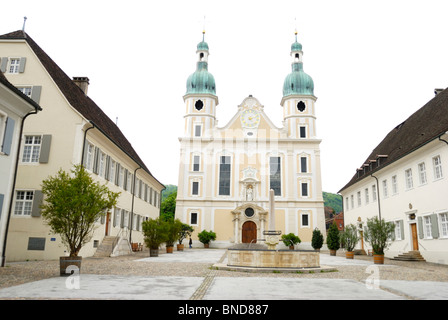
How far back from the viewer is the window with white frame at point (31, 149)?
18.8m

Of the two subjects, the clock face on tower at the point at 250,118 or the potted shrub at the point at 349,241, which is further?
the clock face on tower at the point at 250,118

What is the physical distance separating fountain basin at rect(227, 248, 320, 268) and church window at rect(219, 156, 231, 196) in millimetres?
27770

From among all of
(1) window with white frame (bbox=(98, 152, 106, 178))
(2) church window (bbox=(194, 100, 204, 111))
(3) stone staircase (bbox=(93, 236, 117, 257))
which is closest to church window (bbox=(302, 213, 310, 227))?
(2) church window (bbox=(194, 100, 204, 111))

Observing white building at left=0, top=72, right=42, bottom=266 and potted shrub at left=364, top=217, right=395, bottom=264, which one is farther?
potted shrub at left=364, top=217, right=395, bottom=264

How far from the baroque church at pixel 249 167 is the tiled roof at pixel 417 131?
10.4 m

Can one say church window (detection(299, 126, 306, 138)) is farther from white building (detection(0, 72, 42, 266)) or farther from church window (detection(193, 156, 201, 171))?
white building (detection(0, 72, 42, 266))

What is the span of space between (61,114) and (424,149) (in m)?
19.6

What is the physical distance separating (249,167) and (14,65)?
27059mm

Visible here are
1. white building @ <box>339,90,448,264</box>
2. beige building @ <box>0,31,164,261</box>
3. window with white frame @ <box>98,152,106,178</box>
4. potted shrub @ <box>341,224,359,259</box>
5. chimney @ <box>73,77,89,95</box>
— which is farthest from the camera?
chimney @ <box>73,77,89,95</box>

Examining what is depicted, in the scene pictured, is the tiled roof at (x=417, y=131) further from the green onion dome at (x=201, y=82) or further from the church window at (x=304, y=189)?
the green onion dome at (x=201, y=82)

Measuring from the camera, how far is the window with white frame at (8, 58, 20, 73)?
19.6 metres

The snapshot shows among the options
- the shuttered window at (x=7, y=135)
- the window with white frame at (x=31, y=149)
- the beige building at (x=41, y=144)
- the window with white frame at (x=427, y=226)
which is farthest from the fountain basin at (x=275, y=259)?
the window with white frame at (x=31, y=149)

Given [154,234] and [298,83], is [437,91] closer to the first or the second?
[298,83]
